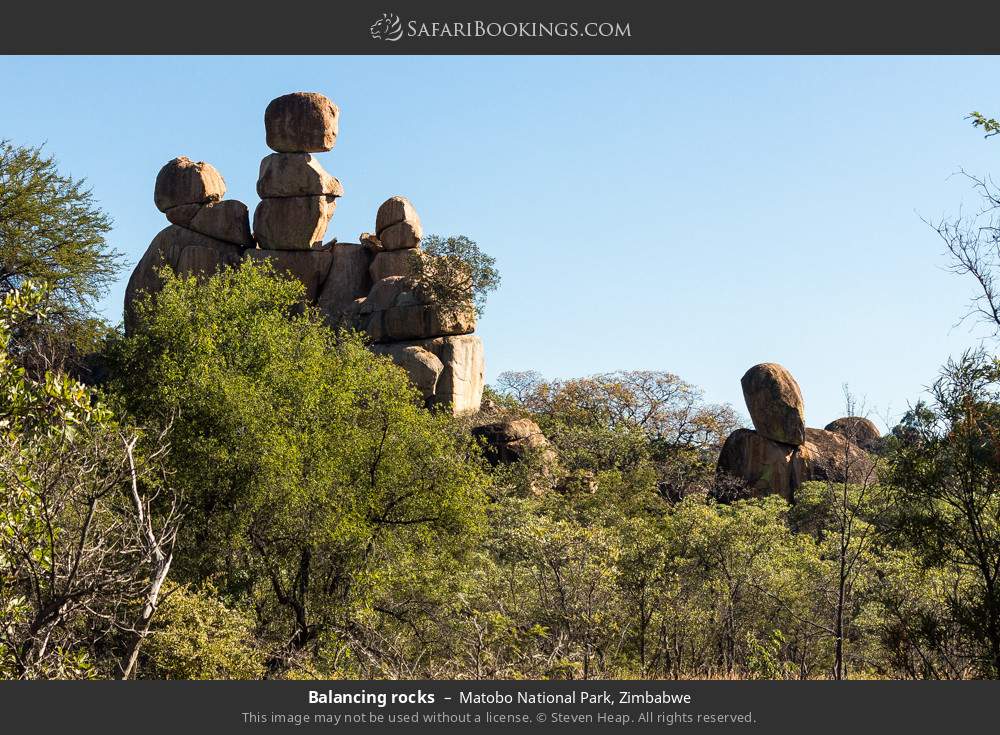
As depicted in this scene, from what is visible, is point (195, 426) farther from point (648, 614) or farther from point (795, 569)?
point (795, 569)

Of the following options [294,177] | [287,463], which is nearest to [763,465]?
[294,177]

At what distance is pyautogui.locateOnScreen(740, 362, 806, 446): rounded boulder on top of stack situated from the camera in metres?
41.9

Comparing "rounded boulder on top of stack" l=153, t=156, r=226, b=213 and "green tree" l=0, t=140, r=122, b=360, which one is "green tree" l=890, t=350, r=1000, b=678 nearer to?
"green tree" l=0, t=140, r=122, b=360

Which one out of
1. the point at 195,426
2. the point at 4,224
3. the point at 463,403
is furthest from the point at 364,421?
the point at 463,403

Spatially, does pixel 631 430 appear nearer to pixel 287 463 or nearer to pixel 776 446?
pixel 776 446

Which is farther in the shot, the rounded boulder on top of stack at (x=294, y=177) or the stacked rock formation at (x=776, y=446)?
the rounded boulder on top of stack at (x=294, y=177)

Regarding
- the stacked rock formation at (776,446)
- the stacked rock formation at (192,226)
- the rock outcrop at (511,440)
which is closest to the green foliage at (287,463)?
the rock outcrop at (511,440)

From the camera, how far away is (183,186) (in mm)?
47250

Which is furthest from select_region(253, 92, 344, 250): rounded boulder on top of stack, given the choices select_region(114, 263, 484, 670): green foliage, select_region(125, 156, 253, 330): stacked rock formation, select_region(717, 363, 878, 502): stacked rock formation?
select_region(114, 263, 484, 670): green foliage

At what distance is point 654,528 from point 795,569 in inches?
132

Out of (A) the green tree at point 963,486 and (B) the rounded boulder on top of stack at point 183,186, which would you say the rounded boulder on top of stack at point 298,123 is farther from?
(A) the green tree at point 963,486

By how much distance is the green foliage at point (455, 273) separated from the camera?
42.2m

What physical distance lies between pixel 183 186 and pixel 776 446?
92.6ft
